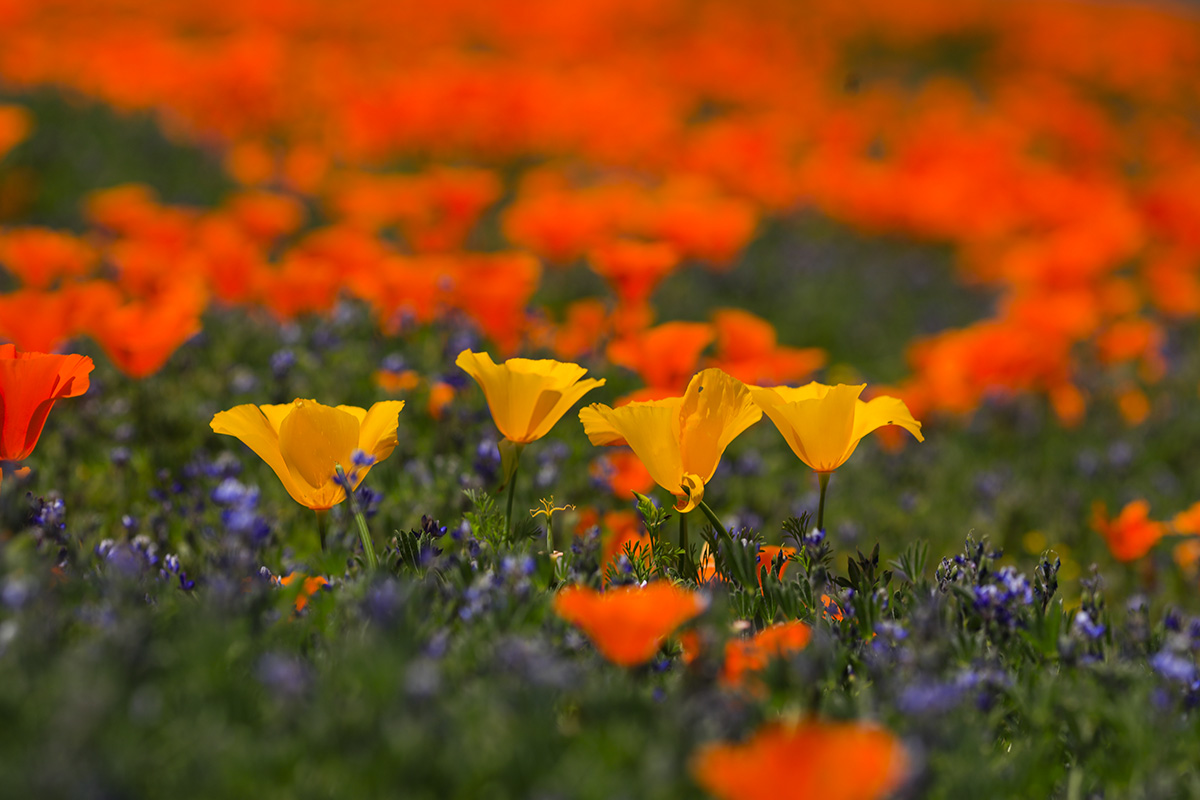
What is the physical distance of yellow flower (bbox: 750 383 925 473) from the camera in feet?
5.91

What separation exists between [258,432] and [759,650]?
97 cm

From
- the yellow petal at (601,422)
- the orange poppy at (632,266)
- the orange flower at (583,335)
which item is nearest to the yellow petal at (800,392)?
the yellow petal at (601,422)

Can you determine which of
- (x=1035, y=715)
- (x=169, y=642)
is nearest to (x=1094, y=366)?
(x=1035, y=715)

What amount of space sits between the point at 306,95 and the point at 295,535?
7001mm

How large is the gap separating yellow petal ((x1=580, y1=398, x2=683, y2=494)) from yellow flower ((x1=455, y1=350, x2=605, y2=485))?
0.21ft

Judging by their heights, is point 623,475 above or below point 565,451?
above

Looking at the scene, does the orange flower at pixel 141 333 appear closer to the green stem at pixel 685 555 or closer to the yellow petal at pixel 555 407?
the yellow petal at pixel 555 407

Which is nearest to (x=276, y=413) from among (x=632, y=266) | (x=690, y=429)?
(x=690, y=429)

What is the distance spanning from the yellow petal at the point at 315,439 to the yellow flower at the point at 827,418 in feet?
2.48

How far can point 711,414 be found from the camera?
185 centimetres

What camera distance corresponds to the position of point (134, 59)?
7512 millimetres

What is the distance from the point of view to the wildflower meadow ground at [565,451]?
51.5 inches

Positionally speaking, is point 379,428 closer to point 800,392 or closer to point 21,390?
point 21,390

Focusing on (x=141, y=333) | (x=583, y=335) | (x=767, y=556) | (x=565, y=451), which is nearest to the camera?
(x=767, y=556)
